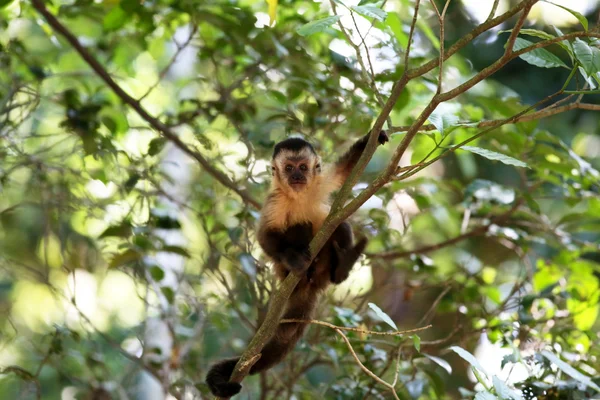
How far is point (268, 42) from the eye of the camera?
4.54m

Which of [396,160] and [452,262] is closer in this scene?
[396,160]

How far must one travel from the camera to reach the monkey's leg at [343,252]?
4.04 m

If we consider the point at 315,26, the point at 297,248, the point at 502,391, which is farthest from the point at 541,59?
the point at 297,248

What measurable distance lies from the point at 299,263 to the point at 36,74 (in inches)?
112

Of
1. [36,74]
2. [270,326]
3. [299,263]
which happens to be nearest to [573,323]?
[299,263]

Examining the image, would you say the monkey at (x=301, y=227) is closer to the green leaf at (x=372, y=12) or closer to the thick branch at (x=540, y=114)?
the thick branch at (x=540, y=114)

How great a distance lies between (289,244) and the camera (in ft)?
13.1

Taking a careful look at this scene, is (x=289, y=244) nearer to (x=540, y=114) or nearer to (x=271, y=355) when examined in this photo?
(x=271, y=355)

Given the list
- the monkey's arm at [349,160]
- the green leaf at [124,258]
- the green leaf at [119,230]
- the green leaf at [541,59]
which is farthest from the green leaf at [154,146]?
the green leaf at [541,59]

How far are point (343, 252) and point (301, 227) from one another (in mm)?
393

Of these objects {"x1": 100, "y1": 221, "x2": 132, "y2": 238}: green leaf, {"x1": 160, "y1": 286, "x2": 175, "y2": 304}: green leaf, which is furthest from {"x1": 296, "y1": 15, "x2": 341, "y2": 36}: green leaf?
{"x1": 160, "y1": 286, "x2": 175, "y2": 304}: green leaf

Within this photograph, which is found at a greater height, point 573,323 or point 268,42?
point 268,42

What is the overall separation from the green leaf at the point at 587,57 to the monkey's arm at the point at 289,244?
159 cm

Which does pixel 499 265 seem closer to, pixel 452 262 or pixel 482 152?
pixel 452 262
